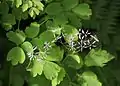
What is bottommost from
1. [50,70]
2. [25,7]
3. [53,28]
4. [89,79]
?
[89,79]

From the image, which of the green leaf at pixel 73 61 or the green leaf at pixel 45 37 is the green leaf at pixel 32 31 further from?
the green leaf at pixel 73 61

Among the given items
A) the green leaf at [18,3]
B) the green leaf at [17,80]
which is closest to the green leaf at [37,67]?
the green leaf at [17,80]

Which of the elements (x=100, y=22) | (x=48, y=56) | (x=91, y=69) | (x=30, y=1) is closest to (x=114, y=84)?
(x=91, y=69)

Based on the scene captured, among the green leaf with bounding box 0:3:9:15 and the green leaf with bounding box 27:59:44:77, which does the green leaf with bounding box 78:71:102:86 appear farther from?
the green leaf with bounding box 0:3:9:15

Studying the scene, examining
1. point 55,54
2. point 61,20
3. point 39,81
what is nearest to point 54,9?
point 61,20

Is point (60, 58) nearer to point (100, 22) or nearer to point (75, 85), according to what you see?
point (75, 85)

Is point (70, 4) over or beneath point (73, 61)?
over

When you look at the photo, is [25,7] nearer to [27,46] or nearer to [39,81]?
[27,46]
